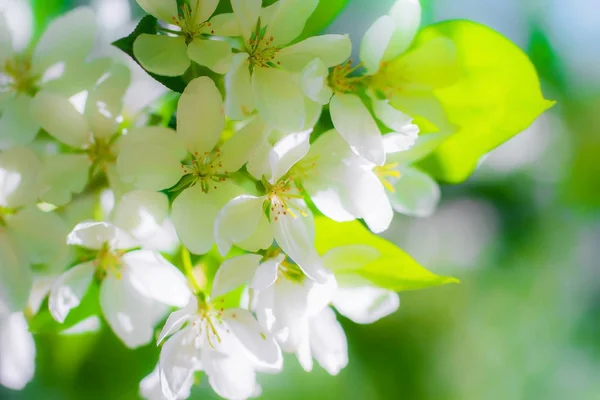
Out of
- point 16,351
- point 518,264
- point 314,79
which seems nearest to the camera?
point 314,79

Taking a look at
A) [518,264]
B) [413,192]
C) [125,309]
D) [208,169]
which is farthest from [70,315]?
[518,264]

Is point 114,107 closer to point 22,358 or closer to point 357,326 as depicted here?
point 22,358

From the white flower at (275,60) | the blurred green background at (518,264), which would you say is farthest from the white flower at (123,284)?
the blurred green background at (518,264)

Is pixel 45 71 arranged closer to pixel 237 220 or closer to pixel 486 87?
pixel 237 220

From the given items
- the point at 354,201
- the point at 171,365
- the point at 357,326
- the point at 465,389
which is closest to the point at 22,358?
the point at 171,365

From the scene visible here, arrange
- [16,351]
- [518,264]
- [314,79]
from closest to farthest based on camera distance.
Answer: [314,79], [16,351], [518,264]

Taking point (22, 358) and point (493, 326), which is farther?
point (493, 326)
